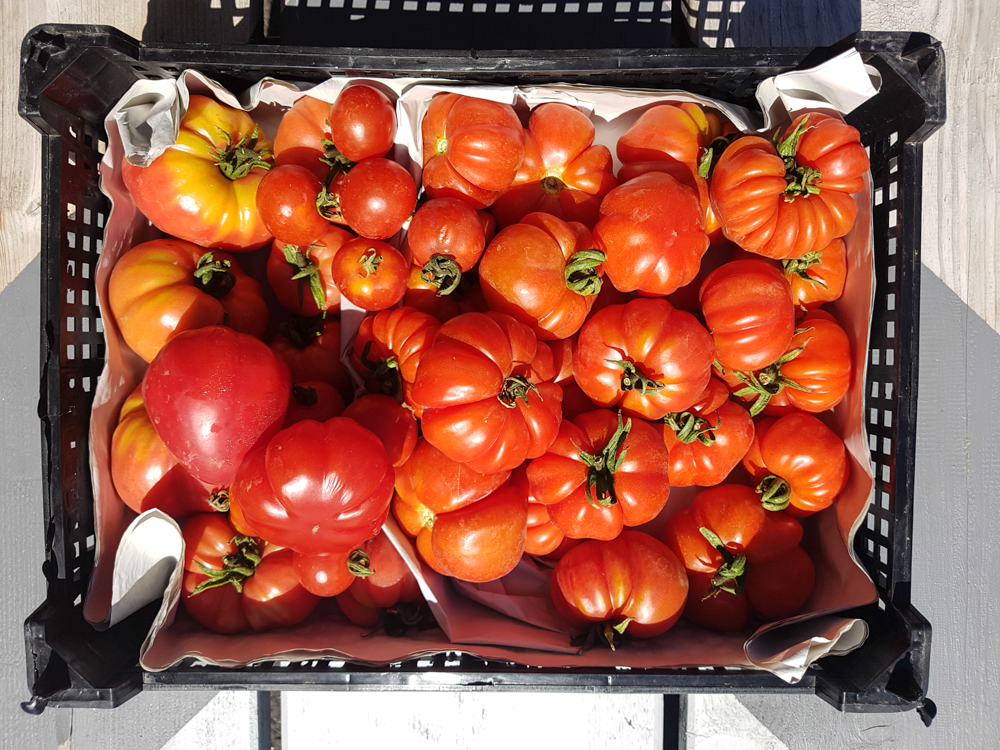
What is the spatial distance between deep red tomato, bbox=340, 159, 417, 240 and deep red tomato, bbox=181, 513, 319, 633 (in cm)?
62

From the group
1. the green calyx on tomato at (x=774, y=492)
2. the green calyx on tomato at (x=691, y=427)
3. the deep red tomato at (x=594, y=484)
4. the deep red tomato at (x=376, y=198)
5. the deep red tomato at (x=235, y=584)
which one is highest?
the deep red tomato at (x=376, y=198)

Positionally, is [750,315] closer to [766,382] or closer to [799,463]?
[766,382]

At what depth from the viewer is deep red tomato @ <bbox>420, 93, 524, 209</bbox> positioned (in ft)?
3.39

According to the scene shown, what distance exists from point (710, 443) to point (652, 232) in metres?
0.40

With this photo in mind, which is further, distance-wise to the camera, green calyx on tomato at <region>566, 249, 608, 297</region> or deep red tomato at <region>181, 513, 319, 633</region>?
deep red tomato at <region>181, 513, 319, 633</region>

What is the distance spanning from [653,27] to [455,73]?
22.4 inches

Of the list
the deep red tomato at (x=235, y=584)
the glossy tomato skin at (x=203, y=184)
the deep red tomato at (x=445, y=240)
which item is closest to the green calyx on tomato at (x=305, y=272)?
the glossy tomato skin at (x=203, y=184)

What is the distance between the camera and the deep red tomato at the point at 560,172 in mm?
1120

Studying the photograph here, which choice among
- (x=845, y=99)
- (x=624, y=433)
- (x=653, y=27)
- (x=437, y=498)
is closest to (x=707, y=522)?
(x=624, y=433)

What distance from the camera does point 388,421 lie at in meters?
1.07

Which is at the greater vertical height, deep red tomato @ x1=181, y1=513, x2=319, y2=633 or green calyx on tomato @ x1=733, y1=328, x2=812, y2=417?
green calyx on tomato @ x1=733, y1=328, x2=812, y2=417

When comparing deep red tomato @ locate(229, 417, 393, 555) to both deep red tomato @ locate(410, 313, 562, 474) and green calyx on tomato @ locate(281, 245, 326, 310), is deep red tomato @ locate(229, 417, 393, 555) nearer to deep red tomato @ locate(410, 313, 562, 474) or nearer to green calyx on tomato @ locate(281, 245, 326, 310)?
deep red tomato @ locate(410, 313, 562, 474)

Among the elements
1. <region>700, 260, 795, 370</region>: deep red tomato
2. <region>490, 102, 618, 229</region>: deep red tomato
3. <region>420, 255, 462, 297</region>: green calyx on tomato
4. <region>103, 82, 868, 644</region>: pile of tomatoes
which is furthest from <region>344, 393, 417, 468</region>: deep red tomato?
<region>700, 260, 795, 370</region>: deep red tomato

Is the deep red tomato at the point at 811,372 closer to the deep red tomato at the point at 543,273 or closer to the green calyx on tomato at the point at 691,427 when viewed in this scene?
the green calyx on tomato at the point at 691,427
